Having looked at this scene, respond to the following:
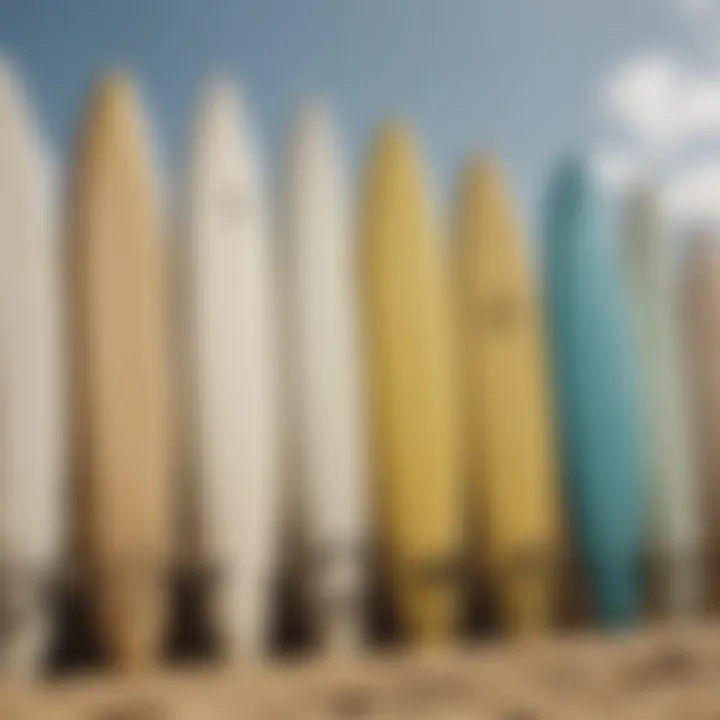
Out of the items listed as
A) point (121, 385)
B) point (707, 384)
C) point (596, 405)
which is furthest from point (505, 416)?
point (121, 385)

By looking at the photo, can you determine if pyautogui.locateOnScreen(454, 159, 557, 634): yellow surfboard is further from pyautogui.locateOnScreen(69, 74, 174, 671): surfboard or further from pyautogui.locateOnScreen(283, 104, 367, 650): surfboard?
pyautogui.locateOnScreen(69, 74, 174, 671): surfboard

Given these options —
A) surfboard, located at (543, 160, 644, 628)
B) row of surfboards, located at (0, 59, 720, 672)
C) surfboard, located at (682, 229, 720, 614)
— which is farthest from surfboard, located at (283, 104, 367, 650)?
surfboard, located at (682, 229, 720, 614)

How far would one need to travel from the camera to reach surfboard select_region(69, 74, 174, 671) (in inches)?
37.5

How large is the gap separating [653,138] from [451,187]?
0.62 feet

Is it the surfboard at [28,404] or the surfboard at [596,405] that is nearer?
the surfboard at [28,404]

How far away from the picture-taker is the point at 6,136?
3.27ft

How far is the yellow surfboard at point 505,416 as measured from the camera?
1.04m

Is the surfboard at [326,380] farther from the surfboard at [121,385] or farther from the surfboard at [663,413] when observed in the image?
the surfboard at [663,413]

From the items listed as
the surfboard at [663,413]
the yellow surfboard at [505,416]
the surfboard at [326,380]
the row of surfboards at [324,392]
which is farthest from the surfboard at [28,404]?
the surfboard at [663,413]

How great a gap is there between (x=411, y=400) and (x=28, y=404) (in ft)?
0.90

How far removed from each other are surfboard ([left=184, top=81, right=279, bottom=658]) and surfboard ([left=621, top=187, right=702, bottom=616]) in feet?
0.95

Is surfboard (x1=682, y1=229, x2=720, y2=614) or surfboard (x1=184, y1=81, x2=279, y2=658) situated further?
surfboard (x1=682, y1=229, x2=720, y2=614)

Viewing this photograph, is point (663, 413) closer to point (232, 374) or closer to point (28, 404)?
point (232, 374)

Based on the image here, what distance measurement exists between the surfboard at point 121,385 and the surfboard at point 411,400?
0.51 ft
